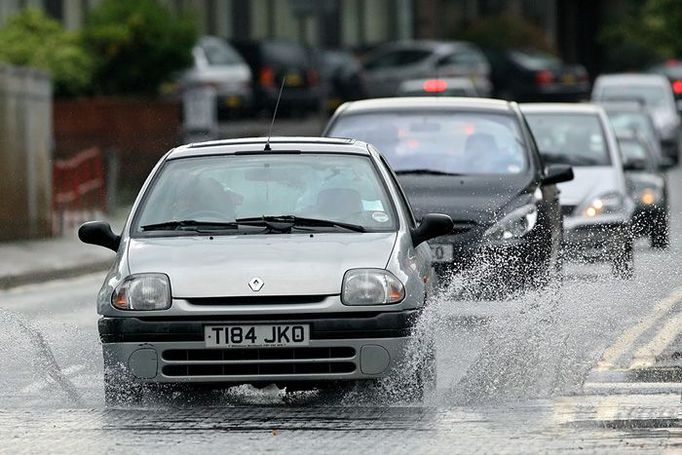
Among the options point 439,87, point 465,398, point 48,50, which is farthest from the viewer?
point 439,87

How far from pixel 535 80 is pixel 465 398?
4173 centimetres

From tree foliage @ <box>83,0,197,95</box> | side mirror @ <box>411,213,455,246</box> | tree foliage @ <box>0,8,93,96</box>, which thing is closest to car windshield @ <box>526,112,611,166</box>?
side mirror @ <box>411,213,455,246</box>

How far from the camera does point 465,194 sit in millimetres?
14109

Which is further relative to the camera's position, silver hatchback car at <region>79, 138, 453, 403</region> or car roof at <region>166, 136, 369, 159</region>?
car roof at <region>166, 136, 369, 159</region>

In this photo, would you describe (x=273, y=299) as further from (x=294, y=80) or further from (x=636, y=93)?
(x=636, y=93)

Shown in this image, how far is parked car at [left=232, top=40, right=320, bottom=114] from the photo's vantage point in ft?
142

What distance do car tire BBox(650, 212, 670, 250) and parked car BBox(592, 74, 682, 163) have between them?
63.0 feet

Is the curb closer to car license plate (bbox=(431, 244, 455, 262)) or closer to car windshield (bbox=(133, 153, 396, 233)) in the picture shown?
car license plate (bbox=(431, 244, 455, 262))

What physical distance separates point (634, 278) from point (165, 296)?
17.7 ft

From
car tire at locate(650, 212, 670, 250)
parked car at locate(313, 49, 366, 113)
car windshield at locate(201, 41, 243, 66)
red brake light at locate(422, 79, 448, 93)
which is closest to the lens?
car tire at locate(650, 212, 670, 250)

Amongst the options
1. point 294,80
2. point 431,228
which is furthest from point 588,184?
point 294,80

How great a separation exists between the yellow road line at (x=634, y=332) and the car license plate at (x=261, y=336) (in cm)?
234

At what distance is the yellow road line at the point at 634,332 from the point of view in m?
11.6

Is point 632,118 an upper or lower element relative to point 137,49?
lower
